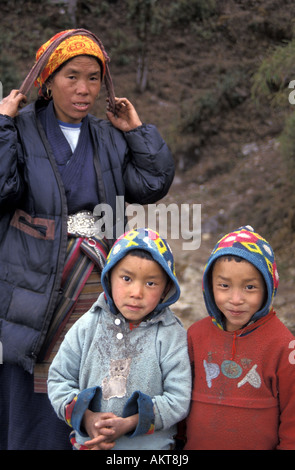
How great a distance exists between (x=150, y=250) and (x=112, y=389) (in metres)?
0.50

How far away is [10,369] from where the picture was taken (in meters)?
2.65

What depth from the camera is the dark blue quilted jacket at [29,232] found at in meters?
2.45

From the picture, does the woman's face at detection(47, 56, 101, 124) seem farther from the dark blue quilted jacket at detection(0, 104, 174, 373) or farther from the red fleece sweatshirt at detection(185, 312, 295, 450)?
the red fleece sweatshirt at detection(185, 312, 295, 450)

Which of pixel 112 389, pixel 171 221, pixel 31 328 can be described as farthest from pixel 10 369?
pixel 171 221

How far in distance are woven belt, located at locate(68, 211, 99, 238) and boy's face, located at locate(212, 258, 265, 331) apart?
0.74 meters

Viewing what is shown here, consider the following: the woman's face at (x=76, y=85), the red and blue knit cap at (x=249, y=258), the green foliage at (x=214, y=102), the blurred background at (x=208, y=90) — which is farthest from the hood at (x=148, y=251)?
the green foliage at (x=214, y=102)

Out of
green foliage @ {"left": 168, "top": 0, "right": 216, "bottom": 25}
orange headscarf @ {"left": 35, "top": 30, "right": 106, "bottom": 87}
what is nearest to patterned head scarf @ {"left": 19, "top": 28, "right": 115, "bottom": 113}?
orange headscarf @ {"left": 35, "top": 30, "right": 106, "bottom": 87}

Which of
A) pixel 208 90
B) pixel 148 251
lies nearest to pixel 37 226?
pixel 148 251

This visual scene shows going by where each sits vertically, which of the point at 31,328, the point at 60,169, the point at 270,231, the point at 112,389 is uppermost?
the point at 270,231

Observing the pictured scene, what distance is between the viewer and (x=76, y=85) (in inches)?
97.8

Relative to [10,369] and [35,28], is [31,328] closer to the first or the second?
[10,369]

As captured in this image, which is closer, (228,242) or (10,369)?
(228,242)

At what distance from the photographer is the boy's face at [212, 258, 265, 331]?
6.49ft

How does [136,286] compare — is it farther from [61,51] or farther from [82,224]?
[61,51]
